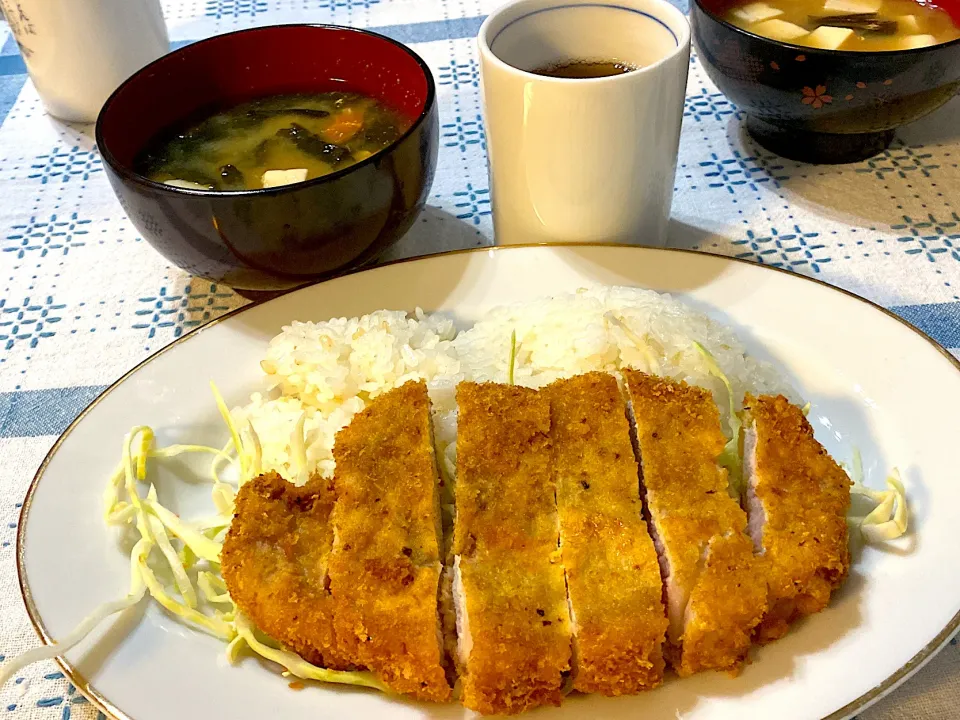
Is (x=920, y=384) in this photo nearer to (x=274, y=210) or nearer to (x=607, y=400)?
(x=607, y=400)

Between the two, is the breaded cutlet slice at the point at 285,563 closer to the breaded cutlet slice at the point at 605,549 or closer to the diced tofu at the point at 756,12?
the breaded cutlet slice at the point at 605,549

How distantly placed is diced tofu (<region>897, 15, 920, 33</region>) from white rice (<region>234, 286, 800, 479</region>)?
1.06 metres

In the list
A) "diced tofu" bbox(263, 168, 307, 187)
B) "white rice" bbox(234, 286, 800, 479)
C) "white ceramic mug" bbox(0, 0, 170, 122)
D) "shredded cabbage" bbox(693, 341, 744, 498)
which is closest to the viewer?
"shredded cabbage" bbox(693, 341, 744, 498)

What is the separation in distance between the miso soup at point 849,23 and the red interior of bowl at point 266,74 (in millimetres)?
902

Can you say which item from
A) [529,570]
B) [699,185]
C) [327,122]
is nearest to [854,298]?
[699,185]

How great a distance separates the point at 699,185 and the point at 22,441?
170cm

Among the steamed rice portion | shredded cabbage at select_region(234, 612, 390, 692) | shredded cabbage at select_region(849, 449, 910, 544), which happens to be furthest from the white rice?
shredded cabbage at select_region(234, 612, 390, 692)

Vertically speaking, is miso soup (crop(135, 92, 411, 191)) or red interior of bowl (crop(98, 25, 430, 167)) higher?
Result: red interior of bowl (crop(98, 25, 430, 167))

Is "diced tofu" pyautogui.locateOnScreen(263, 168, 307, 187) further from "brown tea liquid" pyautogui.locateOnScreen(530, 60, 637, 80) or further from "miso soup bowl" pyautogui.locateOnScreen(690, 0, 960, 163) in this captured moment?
"miso soup bowl" pyautogui.locateOnScreen(690, 0, 960, 163)

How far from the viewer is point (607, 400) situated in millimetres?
1440

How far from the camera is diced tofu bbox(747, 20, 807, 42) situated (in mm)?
2125

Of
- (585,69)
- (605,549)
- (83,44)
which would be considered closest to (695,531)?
(605,549)

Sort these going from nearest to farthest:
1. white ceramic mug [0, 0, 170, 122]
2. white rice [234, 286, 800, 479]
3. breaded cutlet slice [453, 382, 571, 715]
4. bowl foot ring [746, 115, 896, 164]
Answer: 1. breaded cutlet slice [453, 382, 571, 715]
2. white rice [234, 286, 800, 479]
3. bowl foot ring [746, 115, 896, 164]
4. white ceramic mug [0, 0, 170, 122]

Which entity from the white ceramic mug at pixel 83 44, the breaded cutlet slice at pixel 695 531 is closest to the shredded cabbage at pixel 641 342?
the breaded cutlet slice at pixel 695 531
